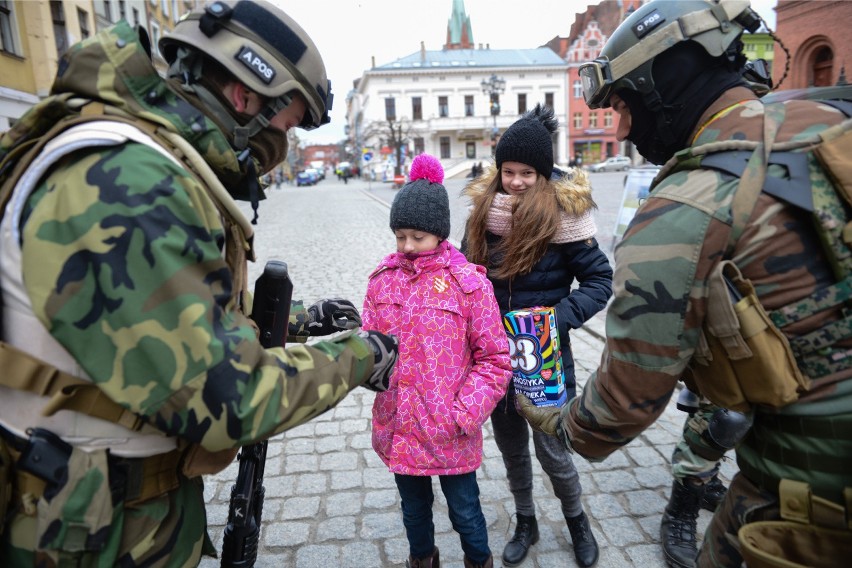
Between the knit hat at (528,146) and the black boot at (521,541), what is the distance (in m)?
1.74

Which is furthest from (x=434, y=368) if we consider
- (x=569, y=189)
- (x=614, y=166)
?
(x=614, y=166)

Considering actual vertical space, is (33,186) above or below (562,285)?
above

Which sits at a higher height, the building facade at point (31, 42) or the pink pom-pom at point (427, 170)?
the building facade at point (31, 42)

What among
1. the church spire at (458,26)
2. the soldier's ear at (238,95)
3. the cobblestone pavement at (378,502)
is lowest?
the cobblestone pavement at (378,502)

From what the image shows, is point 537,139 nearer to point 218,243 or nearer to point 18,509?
point 218,243

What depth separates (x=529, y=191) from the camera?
9.58 ft

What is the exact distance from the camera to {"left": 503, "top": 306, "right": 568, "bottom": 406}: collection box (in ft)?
8.97

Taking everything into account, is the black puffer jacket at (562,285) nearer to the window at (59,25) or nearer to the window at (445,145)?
the window at (59,25)

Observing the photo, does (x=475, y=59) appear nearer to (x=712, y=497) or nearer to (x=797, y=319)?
(x=712, y=497)

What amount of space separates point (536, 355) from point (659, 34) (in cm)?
142

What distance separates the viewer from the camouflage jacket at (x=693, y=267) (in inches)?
60.0

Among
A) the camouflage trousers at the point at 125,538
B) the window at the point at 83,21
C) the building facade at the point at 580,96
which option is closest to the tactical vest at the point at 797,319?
the camouflage trousers at the point at 125,538

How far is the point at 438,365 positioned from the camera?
8.02ft

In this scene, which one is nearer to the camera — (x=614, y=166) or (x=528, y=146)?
(x=528, y=146)
